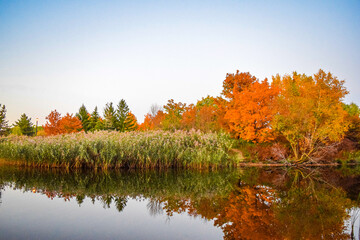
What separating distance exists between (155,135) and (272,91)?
1265 centimetres

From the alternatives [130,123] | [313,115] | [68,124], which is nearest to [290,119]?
[313,115]

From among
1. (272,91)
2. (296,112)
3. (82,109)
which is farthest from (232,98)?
(82,109)

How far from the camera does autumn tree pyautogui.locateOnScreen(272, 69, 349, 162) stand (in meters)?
17.9

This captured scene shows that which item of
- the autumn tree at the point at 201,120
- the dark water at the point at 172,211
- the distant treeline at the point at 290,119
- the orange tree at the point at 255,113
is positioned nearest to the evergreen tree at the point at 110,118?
the autumn tree at the point at 201,120

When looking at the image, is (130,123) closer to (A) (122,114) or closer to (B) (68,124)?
(A) (122,114)

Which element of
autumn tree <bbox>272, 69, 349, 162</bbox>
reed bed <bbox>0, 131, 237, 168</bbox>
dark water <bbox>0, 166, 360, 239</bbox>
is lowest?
dark water <bbox>0, 166, 360, 239</bbox>

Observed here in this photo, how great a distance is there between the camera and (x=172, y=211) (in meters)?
5.55

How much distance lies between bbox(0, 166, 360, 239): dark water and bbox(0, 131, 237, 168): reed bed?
3.82 m

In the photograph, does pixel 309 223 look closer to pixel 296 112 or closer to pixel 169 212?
pixel 169 212

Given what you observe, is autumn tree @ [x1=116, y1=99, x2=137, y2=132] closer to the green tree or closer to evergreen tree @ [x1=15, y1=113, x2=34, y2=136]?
the green tree

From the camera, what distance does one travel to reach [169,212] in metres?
5.48

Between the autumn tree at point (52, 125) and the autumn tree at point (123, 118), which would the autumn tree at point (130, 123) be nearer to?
the autumn tree at point (123, 118)

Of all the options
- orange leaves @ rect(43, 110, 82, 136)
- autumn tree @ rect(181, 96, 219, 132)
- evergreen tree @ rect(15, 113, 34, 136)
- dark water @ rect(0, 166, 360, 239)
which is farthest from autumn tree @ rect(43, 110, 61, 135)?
dark water @ rect(0, 166, 360, 239)

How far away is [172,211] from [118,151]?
7.80m
